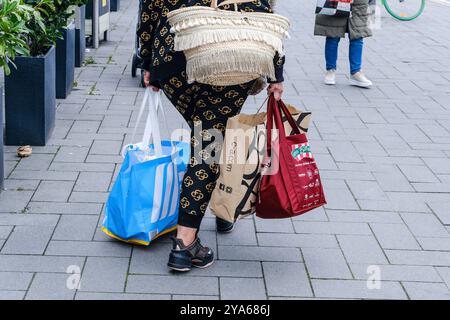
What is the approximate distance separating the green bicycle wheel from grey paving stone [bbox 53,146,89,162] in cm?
897

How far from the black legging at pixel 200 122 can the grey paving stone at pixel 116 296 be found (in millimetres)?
454

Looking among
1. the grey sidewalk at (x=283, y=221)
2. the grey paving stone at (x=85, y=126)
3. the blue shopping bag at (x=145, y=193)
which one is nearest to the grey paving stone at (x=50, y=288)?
the grey sidewalk at (x=283, y=221)

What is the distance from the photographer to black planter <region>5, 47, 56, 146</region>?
5.69 meters

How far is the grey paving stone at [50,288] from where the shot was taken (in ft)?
12.0

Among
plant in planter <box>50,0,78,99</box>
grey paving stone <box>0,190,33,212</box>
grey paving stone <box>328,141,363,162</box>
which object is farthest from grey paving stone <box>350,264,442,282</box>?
plant in planter <box>50,0,78,99</box>

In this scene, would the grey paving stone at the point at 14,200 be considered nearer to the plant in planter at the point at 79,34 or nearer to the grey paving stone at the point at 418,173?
the grey paving stone at the point at 418,173

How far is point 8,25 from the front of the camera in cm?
430

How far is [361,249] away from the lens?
436cm

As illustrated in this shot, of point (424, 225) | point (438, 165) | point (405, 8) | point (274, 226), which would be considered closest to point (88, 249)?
point (274, 226)

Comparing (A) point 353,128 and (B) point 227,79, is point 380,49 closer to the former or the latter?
(A) point 353,128

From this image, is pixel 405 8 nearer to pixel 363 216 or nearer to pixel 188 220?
pixel 363 216

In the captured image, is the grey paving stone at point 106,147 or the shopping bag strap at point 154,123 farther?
the grey paving stone at point 106,147

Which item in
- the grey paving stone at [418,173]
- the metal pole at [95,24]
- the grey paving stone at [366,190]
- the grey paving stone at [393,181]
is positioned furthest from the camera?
the metal pole at [95,24]

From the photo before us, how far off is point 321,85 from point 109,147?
3030 mm
